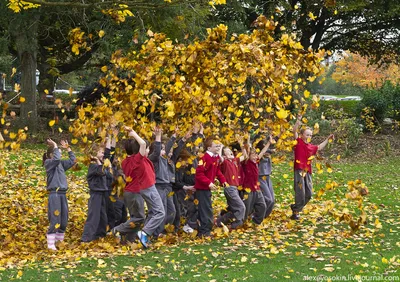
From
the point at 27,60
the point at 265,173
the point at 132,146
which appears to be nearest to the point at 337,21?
the point at 27,60

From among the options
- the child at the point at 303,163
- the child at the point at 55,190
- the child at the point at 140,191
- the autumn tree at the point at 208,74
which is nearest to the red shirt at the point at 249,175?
the child at the point at 303,163

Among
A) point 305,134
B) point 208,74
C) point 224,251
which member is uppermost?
point 208,74

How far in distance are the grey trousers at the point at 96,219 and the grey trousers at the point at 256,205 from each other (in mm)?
2340

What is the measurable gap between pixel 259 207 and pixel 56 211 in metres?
3.36

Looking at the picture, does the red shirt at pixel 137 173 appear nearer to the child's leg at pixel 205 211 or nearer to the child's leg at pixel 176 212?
the child's leg at pixel 205 211

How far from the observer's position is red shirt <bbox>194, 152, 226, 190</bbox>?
1045 cm

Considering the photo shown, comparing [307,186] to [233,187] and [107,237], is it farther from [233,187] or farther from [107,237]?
[107,237]

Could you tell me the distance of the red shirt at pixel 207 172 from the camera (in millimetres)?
10445

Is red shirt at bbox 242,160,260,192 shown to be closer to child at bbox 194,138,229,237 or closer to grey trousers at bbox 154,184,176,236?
child at bbox 194,138,229,237

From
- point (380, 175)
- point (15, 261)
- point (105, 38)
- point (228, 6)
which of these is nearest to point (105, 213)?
point (15, 261)

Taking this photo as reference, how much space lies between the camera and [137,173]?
9.70m

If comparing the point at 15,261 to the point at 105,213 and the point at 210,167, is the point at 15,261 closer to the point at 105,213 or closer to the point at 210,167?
the point at 105,213

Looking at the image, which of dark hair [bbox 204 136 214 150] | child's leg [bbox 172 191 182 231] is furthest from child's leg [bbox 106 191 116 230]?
dark hair [bbox 204 136 214 150]

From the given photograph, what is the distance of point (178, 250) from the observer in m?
9.40
